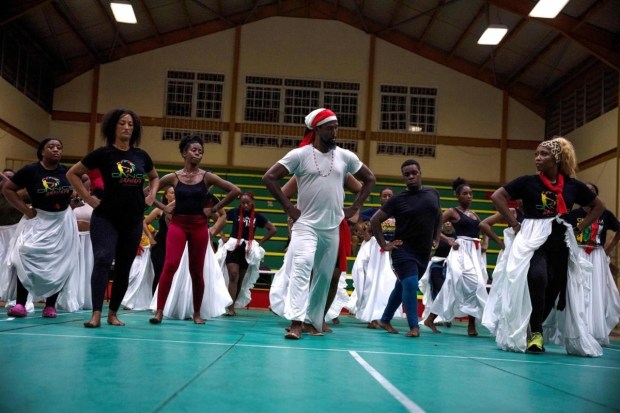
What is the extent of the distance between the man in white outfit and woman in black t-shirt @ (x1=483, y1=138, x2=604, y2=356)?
135cm

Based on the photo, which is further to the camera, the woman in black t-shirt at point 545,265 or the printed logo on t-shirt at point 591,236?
the printed logo on t-shirt at point 591,236

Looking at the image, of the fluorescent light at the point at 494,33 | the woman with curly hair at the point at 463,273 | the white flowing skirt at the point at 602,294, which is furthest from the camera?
the fluorescent light at the point at 494,33

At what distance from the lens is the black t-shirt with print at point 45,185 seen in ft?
21.9

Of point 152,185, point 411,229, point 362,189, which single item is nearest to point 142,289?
point 152,185

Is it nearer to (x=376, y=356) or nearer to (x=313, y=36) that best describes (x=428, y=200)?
(x=376, y=356)

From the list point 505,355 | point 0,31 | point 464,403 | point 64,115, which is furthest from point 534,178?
point 64,115

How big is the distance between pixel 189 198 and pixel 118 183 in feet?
3.79

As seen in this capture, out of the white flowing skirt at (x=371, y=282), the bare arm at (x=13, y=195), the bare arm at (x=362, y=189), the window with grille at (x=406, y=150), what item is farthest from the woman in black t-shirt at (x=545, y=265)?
the window with grille at (x=406, y=150)

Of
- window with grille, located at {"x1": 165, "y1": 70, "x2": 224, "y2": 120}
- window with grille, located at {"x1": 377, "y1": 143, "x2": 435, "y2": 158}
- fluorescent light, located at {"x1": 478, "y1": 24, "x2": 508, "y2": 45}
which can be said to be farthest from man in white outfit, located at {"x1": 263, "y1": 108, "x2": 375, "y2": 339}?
window with grille, located at {"x1": 165, "y1": 70, "x2": 224, "y2": 120}

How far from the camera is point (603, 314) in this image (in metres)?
8.05

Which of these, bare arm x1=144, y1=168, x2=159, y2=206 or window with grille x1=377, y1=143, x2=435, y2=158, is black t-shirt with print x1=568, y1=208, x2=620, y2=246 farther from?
window with grille x1=377, y1=143, x2=435, y2=158

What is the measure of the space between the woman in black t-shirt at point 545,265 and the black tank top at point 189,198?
9.11ft

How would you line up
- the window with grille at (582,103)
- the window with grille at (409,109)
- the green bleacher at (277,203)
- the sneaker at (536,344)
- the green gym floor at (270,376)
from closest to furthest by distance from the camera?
the green gym floor at (270,376) → the sneaker at (536,344) → the window with grille at (582,103) → the green bleacher at (277,203) → the window with grille at (409,109)

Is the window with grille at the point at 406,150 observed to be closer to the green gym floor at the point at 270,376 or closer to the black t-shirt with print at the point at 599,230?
the black t-shirt with print at the point at 599,230
